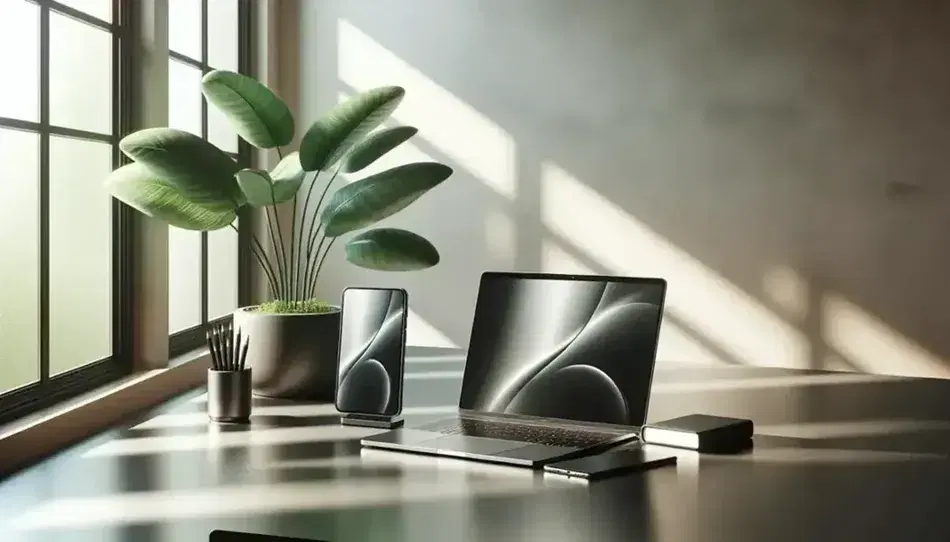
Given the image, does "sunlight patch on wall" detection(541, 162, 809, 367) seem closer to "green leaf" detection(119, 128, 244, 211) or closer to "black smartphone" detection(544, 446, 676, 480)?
"green leaf" detection(119, 128, 244, 211)

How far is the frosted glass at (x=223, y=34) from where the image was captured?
3.48 metres

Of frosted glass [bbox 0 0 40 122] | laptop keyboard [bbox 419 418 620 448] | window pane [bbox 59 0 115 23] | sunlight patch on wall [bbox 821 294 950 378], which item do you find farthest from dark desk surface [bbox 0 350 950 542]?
sunlight patch on wall [bbox 821 294 950 378]

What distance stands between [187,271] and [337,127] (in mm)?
1185

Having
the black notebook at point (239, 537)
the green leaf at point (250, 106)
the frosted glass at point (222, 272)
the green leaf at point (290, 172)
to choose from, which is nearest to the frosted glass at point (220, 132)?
the frosted glass at point (222, 272)


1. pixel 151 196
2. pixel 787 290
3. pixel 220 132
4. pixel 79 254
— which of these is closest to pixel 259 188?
pixel 151 196

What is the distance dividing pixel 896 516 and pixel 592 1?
9.01ft

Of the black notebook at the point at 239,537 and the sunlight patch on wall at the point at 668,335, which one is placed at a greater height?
the sunlight patch on wall at the point at 668,335

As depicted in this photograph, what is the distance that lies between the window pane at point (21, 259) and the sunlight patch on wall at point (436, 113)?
181 centimetres

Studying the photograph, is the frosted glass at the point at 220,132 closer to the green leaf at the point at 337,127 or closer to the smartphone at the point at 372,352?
the green leaf at the point at 337,127

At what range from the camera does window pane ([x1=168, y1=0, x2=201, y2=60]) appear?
320 cm

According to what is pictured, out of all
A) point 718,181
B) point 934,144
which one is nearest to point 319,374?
point 718,181

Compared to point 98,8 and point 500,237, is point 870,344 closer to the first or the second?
point 500,237

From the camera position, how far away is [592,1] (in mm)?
3816

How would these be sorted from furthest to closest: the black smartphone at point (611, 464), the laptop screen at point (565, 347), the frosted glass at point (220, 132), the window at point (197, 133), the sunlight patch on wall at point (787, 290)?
the sunlight patch on wall at point (787, 290) < the frosted glass at point (220, 132) < the window at point (197, 133) < the laptop screen at point (565, 347) < the black smartphone at point (611, 464)
